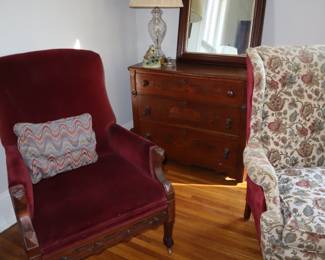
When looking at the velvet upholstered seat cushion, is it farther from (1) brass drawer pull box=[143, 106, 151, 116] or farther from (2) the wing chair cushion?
(1) brass drawer pull box=[143, 106, 151, 116]

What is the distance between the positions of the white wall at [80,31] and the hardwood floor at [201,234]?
2.43 ft

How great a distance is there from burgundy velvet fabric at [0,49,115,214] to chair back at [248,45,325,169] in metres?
0.88

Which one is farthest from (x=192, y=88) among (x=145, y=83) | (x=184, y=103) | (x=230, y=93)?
(x=145, y=83)

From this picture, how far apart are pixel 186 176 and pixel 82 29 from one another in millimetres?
1351

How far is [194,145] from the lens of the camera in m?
2.37

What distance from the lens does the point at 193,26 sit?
2396 millimetres

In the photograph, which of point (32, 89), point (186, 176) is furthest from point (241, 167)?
point (32, 89)

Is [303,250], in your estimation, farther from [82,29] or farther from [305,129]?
[82,29]

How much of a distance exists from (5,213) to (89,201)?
879mm

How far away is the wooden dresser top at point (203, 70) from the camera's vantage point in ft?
6.73

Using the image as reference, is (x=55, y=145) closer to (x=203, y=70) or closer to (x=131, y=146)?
(x=131, y=146)

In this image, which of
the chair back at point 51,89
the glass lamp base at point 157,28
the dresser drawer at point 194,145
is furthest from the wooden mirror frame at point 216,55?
the chair back at point 51,89

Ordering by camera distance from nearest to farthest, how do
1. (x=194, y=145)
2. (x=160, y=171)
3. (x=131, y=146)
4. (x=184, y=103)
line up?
(x=160, y=171) → (x=131, y=146) → (x=184, y=103) → (x=194, y=145)

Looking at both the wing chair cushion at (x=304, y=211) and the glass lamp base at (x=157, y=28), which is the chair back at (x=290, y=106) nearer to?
the wing chair cushion at (x=304, y=211)
